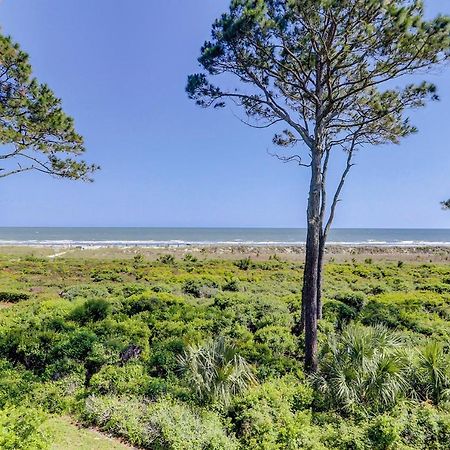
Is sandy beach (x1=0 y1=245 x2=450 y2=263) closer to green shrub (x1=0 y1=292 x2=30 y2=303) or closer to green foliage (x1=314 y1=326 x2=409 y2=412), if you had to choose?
green shrub (x1=0 y1=292 x2=30 y2=303)

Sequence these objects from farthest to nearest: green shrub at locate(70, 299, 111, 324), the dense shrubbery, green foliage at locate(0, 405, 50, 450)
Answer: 1. green shrub at locate(70, 299, 111, 324)
2. the dense shrubbery
3. green foliage at locate(0, 405, 50, 450)

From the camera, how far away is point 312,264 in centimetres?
814

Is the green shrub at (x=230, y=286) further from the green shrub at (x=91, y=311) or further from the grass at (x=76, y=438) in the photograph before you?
the grass at (x=76, y=438)

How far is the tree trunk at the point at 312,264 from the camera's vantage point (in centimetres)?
785

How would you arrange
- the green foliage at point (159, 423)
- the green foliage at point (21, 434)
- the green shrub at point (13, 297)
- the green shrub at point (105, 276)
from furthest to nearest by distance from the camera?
the green shrub at point (105, 276)
the green shrub at point (13, 297)
the green foliage at point (159, 423)
the green foliage at point (21, 434)

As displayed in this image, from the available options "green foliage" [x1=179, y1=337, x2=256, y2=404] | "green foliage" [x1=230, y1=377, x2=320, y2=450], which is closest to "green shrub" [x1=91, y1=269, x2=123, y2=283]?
"green foliage" [x1=179, y1=337, x2=256, y2=404]

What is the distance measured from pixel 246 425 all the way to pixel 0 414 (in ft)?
12.0

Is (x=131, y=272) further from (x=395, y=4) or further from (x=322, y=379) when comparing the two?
(x=395, y=4)

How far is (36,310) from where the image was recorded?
444 inches

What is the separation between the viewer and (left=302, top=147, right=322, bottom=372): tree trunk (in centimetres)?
785

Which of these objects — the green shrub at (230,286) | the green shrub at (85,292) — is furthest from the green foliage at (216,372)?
the green shrub at (230,286)

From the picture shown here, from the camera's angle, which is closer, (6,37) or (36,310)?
(6,37)

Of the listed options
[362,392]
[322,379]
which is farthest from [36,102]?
[362,392]

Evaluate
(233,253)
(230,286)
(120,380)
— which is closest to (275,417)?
(120,380)
